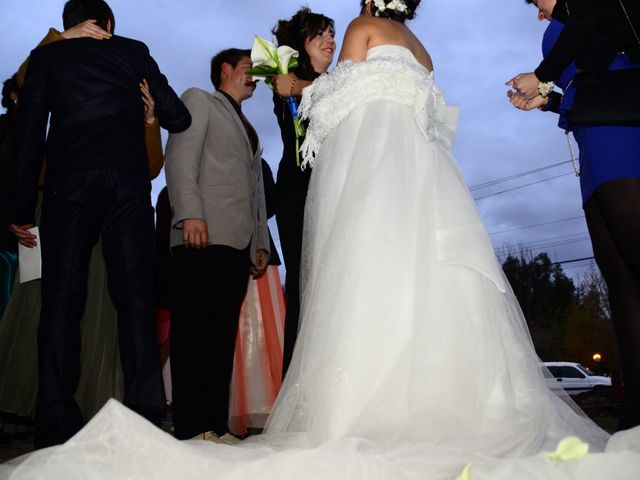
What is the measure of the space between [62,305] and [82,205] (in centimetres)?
45

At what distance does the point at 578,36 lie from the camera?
236 centimetres

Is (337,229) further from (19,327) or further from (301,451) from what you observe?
(19,327)

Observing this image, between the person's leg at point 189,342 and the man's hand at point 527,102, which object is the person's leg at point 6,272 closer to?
the person's leg at point 189,342

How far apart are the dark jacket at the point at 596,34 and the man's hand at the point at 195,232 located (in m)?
1.80

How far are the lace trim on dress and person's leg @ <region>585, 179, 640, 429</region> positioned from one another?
704mm

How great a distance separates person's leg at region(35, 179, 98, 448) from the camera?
9.38 ft

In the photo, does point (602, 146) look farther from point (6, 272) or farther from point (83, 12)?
point (6, 272)

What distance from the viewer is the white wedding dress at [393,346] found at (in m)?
1.69

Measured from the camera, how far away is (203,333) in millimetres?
3324

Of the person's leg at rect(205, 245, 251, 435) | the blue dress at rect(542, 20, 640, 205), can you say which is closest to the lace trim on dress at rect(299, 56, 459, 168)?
the blue dress at rect(542, 20, 640, 205)

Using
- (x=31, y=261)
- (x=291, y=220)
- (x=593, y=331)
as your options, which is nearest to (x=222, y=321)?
(x=291, y=220)

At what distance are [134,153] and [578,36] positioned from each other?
6.51 ft

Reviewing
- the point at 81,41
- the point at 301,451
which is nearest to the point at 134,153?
the point at 81,41

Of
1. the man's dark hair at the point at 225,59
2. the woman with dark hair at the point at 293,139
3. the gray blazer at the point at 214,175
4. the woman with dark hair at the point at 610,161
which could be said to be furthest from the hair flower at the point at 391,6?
the man's dark hair at the point at 225,59
